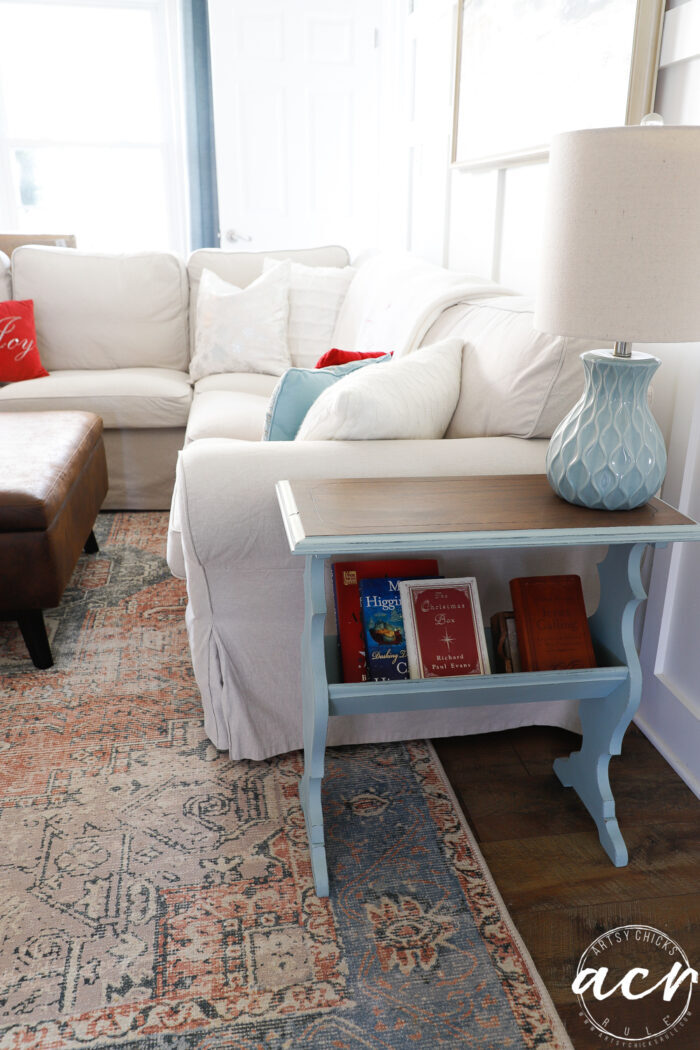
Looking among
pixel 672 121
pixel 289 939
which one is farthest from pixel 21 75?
pixel 289 939

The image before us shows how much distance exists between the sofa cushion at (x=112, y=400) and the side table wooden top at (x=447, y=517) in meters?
1.79

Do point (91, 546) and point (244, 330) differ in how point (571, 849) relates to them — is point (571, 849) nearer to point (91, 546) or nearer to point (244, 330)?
point (91, 546)

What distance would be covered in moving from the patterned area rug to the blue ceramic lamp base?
70 centimetres

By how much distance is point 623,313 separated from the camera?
1220mm

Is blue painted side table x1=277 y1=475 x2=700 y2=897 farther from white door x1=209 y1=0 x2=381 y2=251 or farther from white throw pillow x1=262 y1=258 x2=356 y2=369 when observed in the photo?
white door x1=209 y1=0 x2=381 y2=251

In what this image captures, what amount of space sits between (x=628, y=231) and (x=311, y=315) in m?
2.39

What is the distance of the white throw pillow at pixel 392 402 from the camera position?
64.6 inches

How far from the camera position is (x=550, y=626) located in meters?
1.57

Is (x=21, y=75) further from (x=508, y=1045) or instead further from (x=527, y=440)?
(x=508, y=1045)

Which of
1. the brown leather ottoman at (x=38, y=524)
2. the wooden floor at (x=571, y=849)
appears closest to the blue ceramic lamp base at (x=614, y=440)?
the wooden floor at (x=571, y=849)

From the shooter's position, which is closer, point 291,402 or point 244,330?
point 291,402

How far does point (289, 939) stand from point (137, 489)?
87.0 inches

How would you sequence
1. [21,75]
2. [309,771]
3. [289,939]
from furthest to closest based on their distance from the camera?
[21,75]
[309,771]
[289,939]

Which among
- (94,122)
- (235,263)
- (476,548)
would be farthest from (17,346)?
(476,548)
